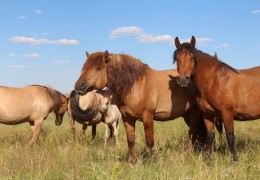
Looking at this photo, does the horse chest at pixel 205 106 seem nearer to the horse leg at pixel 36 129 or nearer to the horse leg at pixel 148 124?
the horse leg at pixel 148 124

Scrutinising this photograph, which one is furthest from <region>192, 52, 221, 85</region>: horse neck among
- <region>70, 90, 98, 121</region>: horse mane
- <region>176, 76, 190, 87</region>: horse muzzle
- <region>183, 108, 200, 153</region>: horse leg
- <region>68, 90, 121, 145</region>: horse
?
<region>70, 90, 98, 121</region>: horse mane

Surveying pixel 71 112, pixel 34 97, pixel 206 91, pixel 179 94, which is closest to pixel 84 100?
pixel 71 112

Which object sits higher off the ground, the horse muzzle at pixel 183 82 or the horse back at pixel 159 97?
the horse muzzle at pixel 183 82

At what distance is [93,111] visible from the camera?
10.1 m

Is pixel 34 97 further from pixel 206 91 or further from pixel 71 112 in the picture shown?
pixel 206 91

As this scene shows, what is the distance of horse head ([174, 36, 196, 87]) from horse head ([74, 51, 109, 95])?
129cm

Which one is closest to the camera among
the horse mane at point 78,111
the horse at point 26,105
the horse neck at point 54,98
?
the horse at point 26,105

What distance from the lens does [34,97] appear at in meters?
8.89

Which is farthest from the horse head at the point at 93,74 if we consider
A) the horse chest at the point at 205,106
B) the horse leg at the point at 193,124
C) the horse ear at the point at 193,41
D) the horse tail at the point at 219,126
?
the horse tail at the point at 219,126

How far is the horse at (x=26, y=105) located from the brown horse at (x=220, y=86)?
4.97 m

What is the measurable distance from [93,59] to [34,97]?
4073mm

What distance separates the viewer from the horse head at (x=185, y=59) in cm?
522

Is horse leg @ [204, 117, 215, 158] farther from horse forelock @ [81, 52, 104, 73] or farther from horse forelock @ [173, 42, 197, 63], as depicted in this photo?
horse forelock @ [81, 52, 104, 73]

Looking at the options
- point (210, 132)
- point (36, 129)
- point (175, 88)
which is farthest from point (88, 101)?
point (210, 132)
